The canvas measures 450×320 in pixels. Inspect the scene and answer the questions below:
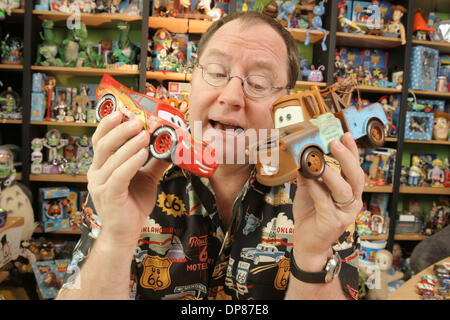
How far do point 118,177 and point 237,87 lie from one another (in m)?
0.37

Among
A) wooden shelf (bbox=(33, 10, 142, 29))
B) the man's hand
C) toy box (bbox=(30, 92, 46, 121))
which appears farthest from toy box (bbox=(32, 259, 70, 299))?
the man's hand

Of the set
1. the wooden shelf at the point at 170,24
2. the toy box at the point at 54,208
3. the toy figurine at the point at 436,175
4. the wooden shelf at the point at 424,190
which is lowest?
the toy box at the point at 54,208

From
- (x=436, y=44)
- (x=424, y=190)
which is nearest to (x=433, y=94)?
(x=436, y=44)

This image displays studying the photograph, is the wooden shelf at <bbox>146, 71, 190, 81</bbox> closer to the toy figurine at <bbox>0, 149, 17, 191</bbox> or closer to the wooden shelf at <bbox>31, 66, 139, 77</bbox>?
the wooden shelf at <bbox>31, 66, 139, 77</bbox>

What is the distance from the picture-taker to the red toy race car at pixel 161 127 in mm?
587

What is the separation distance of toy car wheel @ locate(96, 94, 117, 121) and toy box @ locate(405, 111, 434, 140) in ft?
9.79

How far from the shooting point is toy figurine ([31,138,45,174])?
2609mm

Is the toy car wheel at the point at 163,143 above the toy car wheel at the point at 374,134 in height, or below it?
below

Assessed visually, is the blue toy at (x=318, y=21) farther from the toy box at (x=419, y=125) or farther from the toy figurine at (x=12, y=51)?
the toy figurine at (x=12, y=51)

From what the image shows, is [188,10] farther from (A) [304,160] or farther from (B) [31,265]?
(A) [304,160]

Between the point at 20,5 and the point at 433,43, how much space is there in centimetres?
356

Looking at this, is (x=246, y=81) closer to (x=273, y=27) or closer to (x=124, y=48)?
(x=273, y=27)

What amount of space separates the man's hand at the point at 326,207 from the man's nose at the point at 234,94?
0.27m

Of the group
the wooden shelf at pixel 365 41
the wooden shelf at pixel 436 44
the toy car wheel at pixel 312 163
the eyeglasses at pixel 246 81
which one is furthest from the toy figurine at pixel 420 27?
the toy car wheel at pixel 312 163
